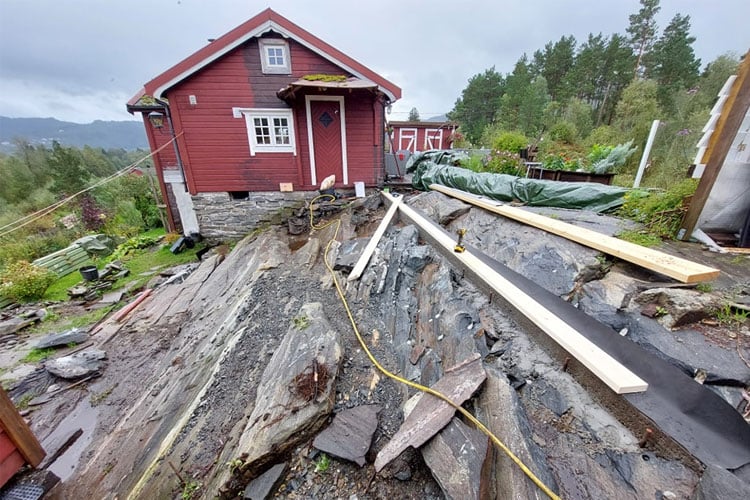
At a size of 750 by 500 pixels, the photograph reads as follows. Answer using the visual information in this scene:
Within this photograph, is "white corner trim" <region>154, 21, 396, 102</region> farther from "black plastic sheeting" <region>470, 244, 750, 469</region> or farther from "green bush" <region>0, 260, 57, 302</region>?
"black plastic sheeting" <region>470, 244, 750, 469</region>

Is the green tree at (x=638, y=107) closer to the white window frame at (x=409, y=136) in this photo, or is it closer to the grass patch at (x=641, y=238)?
the white window frame at (x=409, y=136)

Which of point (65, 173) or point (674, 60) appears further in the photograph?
point (65, 173)

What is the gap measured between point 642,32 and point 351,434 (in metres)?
35.3

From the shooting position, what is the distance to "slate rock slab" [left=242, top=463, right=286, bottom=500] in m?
1.62

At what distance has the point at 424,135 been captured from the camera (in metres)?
18.2


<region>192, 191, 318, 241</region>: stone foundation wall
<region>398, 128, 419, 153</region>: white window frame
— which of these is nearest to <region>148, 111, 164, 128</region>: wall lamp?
<region>192, 191, 318, 241</region>: stone foundation wall

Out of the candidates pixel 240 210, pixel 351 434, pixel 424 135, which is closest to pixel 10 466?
pixel 351 434

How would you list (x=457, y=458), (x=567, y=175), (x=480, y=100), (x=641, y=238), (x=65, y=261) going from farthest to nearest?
(x=480, y=100)
(x=65, y=261)
(x=567, y=175)
(x=641, y=238)
(x=457, y=458)

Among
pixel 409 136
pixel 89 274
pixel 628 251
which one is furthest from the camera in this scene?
pixel 409 136

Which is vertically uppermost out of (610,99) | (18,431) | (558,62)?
(558,62)

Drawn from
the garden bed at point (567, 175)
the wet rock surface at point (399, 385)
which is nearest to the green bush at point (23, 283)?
the wet rock surface at point (399, 385)

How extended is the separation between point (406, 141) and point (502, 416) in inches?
740

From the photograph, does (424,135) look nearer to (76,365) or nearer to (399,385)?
(399,385)

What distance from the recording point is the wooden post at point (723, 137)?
2777 millimetres
